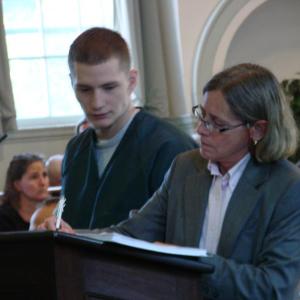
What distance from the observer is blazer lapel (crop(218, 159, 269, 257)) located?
1492 mm

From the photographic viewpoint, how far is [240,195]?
1528mm

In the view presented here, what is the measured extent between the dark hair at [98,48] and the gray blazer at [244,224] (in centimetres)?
33

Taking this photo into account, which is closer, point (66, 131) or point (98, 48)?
point (98, 48)

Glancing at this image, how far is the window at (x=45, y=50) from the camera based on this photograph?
539 centimetres

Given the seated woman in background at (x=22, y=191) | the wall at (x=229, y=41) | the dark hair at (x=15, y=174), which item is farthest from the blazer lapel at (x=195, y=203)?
the wall at (x=229, y=41)

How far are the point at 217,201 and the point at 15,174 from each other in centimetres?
230

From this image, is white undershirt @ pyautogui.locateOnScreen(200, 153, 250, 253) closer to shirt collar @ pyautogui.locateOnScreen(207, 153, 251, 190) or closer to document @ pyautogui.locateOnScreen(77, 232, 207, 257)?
shirt collar @ pyautogui.locateOnScreen(207, 153, 251, 190)

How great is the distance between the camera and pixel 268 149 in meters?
1.54

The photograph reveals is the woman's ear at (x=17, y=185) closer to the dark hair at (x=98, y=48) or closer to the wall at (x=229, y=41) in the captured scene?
the wall at (x=229, y=41)

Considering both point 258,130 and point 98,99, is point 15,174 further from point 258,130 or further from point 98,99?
point 258,130

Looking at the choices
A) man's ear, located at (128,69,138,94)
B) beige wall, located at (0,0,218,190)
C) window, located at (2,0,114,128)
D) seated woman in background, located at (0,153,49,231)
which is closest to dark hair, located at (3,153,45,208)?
seated woman in background, located at (0,153,49,231)

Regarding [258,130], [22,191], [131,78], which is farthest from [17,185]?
[258,130]

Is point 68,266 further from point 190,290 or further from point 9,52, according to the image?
point 9,52

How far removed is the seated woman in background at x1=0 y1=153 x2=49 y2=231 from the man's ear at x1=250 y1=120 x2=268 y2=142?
2015 mm
